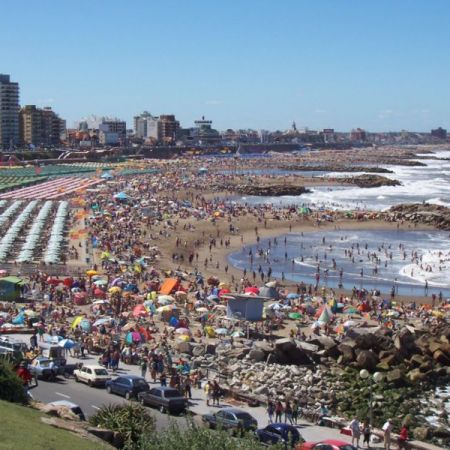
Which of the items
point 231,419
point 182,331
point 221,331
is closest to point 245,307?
point 221,331

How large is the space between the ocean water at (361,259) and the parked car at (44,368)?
58.5 feet

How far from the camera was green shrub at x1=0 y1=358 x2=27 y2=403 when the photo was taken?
38.2ft

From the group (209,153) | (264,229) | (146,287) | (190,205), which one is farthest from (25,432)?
(209,153)

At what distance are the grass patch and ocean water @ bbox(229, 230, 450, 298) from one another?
23239 millimetres

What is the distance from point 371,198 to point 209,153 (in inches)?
3827

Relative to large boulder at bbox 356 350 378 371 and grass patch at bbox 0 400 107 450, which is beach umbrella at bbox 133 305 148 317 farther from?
grass patch at bbox 0 400 107 450

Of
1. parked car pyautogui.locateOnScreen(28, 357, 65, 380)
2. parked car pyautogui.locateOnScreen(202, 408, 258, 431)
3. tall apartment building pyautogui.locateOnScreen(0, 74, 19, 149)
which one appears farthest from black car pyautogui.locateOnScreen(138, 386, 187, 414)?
tall apartment building pyautogui.locateOnScreen(0, 74, 19, 149)

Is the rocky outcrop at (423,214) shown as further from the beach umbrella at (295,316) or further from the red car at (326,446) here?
the red car at (326,446)

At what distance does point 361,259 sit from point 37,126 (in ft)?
376

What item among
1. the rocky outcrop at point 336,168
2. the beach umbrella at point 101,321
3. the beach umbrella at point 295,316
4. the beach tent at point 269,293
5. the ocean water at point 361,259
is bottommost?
the ocean water at point 361,259

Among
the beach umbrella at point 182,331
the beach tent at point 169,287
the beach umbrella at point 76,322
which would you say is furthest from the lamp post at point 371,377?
the beach tent at point 169,287

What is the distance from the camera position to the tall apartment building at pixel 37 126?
142125 millimetres

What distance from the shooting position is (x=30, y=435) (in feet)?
30.8

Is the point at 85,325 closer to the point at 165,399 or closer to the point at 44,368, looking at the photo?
the point at 44,368
